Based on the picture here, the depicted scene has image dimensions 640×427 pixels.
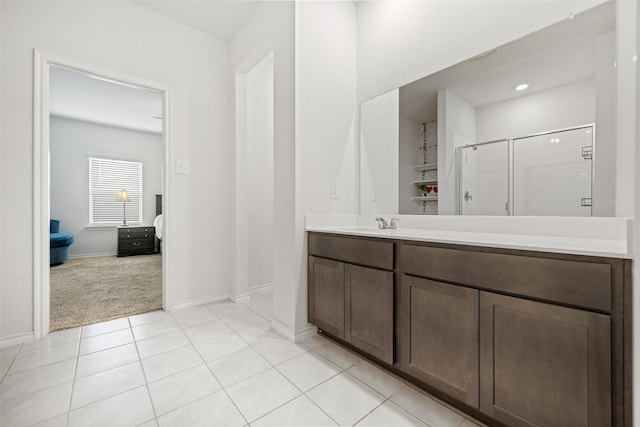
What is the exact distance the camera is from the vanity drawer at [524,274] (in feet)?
2.75

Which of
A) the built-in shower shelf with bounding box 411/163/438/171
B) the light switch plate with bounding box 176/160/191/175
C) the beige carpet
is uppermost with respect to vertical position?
the light switch plate with bounding box 176/160/191/175

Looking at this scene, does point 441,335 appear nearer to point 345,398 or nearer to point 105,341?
point 345,398

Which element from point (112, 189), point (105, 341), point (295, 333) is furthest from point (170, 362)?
point (112, 189)

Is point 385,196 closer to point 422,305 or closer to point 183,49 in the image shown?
point 422,305

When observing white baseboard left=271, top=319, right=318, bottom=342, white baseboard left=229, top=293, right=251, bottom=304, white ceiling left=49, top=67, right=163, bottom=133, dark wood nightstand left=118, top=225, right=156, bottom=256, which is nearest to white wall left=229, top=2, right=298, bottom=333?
white baseboard left=271, top=319, right=318, bottom=342

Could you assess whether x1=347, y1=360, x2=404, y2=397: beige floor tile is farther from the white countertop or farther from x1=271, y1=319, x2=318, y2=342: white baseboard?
the white countertop

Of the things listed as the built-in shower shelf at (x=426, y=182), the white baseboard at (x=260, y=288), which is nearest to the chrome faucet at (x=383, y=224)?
the built-in shower shelf at (x=426, y=182)

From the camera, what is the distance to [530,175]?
1.38 metres

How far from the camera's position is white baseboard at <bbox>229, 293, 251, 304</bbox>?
108 inches

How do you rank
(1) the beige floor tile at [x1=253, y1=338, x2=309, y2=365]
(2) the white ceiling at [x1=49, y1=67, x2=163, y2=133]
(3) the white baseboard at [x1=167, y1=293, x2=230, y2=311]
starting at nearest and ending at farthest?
(1) the beige floor tile at [x1=253, y1=338, x2=309, y2=365]
(3) the white baseboard at [x1=167, y1=293, x2=230, y2=311]
(2) the white ceiling at [x1=49, y1=67, x2=163, y2=133]

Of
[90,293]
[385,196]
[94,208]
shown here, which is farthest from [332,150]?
[94,208]

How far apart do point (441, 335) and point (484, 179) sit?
92 cm

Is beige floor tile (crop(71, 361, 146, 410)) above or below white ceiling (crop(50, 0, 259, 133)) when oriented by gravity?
below

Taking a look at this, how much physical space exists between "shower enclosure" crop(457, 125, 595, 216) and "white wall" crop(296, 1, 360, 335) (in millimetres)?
903
